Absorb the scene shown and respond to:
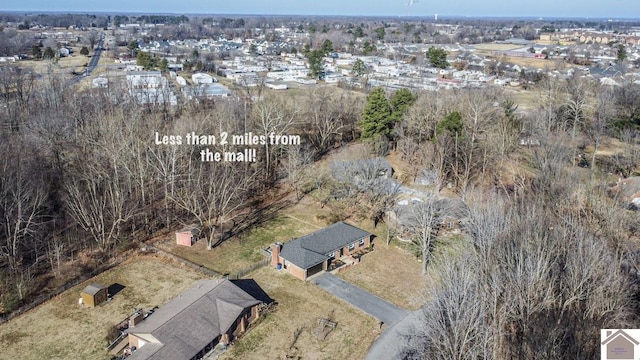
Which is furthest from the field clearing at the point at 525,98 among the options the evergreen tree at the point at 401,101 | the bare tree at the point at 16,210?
the bare tree at the point at 16,210

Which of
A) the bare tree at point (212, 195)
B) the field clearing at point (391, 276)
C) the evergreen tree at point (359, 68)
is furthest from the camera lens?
the evergreen tree at point (359, 68)

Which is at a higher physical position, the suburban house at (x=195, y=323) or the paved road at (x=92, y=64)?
the paved road at (x=92, y=64)

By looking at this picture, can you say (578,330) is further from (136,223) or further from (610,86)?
(610,86)

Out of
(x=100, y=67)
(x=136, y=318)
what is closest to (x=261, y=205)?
(x=136, y=318)

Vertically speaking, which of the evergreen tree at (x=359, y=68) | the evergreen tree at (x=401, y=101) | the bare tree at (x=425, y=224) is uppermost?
the evergreen tree at (x=359, y=68)

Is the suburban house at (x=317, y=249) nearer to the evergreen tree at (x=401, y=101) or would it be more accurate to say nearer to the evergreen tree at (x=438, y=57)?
the evergreen tree at (x=401, y=101)
